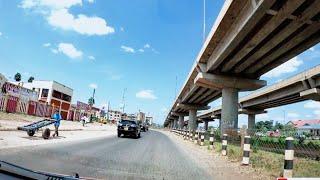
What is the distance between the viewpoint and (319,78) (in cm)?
4034

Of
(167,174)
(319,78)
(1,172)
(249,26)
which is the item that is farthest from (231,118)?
(1,172)

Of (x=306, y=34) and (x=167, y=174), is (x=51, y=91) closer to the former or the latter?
(x=306, y=34)

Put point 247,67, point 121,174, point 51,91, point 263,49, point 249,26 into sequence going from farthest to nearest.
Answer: point 51,91 → point 247,67 → point 263,49 → point 249,26 → point 121,174

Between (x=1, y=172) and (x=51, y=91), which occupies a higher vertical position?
(x=51, y=91)

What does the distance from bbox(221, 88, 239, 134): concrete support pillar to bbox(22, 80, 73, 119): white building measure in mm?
52192

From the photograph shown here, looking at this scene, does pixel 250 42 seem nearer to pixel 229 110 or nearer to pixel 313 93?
pixel 229 110

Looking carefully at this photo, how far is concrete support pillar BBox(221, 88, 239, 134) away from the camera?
134 feet

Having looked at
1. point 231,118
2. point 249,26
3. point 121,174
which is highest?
point 249,26

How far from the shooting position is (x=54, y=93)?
9356cm

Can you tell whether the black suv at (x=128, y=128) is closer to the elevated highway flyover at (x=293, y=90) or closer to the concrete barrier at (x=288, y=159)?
the elevated highway flyover at (x=293, y=90)

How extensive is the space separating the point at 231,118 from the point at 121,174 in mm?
32957

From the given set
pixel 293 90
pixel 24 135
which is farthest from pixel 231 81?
pixel 24 135

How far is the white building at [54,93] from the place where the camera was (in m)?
91.1

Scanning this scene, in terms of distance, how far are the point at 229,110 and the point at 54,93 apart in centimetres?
6109
